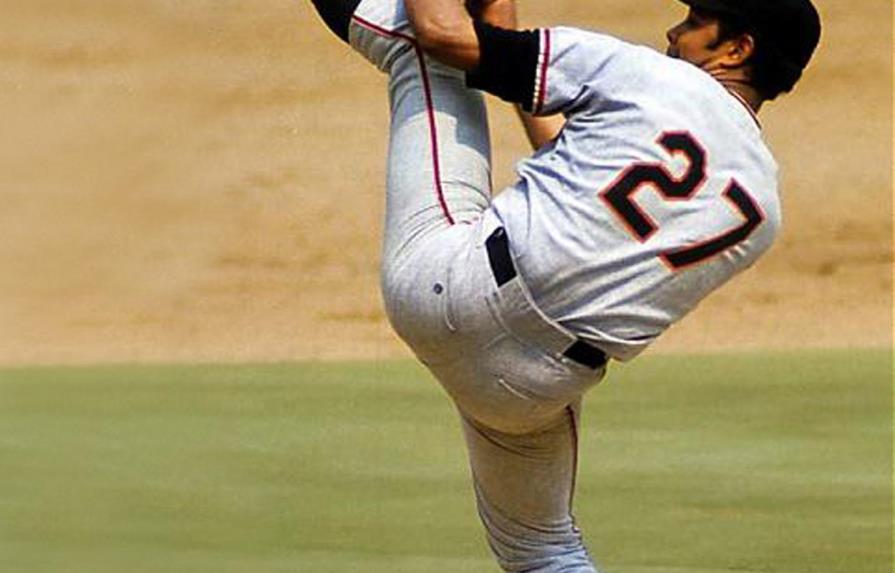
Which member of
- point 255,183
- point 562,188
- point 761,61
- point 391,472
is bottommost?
point 255,183

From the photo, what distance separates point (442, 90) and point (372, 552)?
224 cm

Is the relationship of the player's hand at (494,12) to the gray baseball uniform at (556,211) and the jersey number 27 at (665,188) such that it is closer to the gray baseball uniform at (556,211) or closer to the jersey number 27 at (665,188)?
the gray baseball uniform at (556,211)

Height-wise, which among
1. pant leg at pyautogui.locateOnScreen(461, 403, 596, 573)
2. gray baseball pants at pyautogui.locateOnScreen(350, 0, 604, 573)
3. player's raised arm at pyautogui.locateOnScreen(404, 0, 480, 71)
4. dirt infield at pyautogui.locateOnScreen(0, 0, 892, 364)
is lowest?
dirt infield at pyautogui.locateOnScreen(0, 0, 892, 364)

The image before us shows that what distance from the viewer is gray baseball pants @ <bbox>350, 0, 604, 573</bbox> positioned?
3.65m

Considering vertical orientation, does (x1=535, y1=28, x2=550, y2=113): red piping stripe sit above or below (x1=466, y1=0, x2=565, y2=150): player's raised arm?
above

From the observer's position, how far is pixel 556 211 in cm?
361

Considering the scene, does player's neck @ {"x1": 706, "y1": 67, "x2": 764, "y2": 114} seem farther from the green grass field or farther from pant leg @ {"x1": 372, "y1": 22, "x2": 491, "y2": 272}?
the green grass field

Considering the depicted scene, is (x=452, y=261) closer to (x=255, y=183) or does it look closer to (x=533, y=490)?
(x=533, y=490)

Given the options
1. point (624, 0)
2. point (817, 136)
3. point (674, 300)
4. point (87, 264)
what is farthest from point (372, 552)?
point (624, 0)

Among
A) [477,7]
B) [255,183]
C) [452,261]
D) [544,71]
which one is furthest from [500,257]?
[255,183]

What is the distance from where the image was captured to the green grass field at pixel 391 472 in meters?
5.67

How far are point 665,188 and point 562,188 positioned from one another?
17 cm

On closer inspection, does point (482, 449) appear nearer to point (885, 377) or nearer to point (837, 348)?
point (885, 377)

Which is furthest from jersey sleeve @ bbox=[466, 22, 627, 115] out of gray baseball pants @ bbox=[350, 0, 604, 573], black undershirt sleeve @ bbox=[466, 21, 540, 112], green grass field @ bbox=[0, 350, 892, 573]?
green grass field @ bbox=[0, 350, 892, 573]
